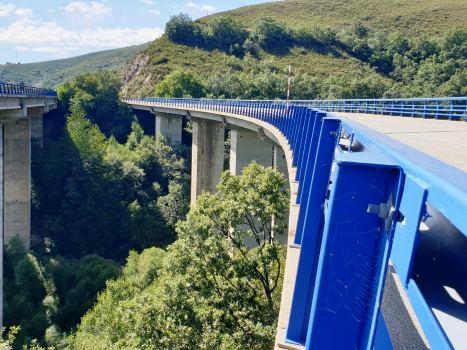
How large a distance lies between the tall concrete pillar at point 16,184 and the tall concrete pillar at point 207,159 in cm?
1349

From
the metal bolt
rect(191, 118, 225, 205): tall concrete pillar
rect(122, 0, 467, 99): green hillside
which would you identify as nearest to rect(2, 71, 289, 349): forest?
rect(191, 118, 225, 205): tall concrete pillar

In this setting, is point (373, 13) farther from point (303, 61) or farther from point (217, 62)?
point (217, 62)

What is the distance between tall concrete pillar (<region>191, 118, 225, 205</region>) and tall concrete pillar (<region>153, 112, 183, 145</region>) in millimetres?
11374

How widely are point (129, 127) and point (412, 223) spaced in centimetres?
5570

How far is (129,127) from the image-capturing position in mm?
54656

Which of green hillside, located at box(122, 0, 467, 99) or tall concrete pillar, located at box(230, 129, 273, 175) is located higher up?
green hillside, located at box(122, 0, 467, 99)

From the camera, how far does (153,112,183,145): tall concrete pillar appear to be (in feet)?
160

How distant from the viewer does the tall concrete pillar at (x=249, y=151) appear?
26.3m

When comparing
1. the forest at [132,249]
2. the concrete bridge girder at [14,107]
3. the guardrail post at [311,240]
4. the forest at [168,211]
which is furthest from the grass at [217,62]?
the guardrail post at [311,240]

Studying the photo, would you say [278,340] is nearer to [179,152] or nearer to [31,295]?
[31,295]

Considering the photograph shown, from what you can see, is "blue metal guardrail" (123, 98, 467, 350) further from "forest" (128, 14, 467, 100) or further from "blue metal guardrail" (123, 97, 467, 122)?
"forest" (128, 14, 467, 100)

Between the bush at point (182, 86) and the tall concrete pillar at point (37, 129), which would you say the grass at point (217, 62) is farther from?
the tall concrete pillar at point (37, 129)

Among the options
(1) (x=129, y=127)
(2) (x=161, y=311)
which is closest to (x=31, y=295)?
(2) (x=161, y=311)

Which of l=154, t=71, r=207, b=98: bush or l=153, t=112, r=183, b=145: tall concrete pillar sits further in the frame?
l=154, t=71, r=207, b=98: bush
